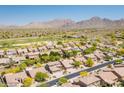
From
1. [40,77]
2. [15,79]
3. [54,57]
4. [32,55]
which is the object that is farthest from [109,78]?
[32,55]

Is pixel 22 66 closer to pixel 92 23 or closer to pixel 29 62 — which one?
pixel 29 62

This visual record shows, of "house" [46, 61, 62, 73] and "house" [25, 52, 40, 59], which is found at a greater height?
"house" [25, 52, 40, 59]

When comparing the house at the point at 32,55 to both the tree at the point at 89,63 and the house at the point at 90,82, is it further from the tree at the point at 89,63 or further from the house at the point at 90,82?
the house at the point at 90,82

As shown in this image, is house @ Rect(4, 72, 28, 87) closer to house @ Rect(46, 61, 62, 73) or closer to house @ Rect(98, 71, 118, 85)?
house @ Rect(46, 61, 62, 73)

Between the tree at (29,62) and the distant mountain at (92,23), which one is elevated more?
the distant mountain at (92,23)

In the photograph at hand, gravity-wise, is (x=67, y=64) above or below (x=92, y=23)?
below

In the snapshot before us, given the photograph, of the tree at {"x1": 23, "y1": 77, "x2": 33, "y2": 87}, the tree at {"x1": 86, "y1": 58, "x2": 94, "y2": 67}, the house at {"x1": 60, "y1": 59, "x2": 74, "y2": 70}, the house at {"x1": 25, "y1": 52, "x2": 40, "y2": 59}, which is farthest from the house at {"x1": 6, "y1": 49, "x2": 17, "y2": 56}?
the tree at {"x1": 23, "y1": 77, "x2": 33, "y2": 87}

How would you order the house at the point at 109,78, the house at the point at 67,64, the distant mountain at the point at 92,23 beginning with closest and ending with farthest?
the house at the point at 109,78 < the house at the point at 67,64 < the distant mountain at the point at 92,23

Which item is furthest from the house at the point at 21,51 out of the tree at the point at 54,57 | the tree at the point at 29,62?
the tree at the point at 29,62

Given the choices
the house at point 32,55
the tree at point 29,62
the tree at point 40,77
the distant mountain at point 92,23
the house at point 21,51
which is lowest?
the tree at point 40,77
